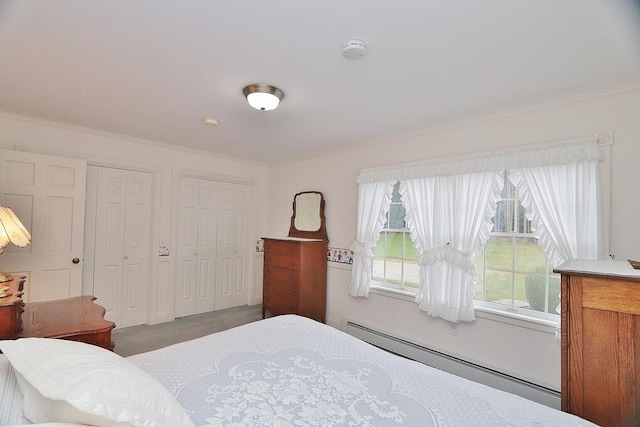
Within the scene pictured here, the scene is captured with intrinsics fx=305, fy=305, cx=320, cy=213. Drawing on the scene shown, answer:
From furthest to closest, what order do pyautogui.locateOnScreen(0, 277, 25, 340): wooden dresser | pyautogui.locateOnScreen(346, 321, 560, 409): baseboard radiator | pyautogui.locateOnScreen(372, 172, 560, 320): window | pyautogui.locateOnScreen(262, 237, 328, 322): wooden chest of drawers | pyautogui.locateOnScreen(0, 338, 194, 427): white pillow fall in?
pyautogui.locateOnScreen(262, 237, 328, 322): wooden chest of drawers, pyautogui.locateOnScreen(372, 172, 560, 320): window, pyautogui.locateOnScreen(346, 321, 560, 409): baseboard radiator, pyautogui.locateOnScreen(0, 277, 25, 340): wooden dresser, pyautogui.locateOnScreen(0, 338, 194, 427): white pillow

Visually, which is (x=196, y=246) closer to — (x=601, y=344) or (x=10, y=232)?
(x=10, y=232)

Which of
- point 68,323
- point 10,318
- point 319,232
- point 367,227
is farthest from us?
point 319,232

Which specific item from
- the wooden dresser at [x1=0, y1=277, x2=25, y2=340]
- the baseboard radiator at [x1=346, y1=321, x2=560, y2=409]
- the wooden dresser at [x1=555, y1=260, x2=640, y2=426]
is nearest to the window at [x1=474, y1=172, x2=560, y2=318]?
the baseboard radiator at [x1=346, y1=321, x2=560, y2=409]

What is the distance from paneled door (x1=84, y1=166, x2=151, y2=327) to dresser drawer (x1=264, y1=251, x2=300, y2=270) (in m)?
1.54

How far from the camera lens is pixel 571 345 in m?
1.35

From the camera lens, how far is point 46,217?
3.05 metres

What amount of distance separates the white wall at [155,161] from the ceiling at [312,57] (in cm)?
29

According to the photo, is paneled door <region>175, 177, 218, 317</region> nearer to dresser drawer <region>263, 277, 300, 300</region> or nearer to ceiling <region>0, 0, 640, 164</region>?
dresser drawer <region>263, 277, 300, 300</region>

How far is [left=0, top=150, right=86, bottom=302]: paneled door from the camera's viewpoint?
2.90 m

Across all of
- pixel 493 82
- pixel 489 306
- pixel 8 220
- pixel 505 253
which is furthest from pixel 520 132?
pixel 8 220

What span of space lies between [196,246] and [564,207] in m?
4.24

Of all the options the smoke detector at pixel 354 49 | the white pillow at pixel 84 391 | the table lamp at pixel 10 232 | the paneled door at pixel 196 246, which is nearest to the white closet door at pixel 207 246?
the paneled door at pixel 196 246

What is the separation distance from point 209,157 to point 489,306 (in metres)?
3.93

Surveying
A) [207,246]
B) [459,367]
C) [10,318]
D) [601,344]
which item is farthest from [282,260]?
[601,344]
